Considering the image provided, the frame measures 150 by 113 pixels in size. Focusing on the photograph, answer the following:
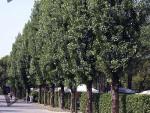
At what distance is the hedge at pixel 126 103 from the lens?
29328 millimetres

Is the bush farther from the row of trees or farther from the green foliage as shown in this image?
the row of trees

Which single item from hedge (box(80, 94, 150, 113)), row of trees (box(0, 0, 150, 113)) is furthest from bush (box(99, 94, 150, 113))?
row of trees (box(0, 0, 150, 113))

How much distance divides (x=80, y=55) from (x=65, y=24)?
17.6ft

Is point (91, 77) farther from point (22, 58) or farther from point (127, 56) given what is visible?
point (22, 58)

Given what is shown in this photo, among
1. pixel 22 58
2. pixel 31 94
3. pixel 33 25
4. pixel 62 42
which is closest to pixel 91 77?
pixel 62 42

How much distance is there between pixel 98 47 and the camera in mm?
29781

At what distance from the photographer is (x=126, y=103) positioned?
32.7 metres

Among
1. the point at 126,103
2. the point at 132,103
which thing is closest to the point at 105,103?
the point at 126,103

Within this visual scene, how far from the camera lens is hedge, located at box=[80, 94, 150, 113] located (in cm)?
2933

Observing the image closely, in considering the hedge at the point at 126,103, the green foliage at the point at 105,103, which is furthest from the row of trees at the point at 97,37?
the hedge at the point at 126,103

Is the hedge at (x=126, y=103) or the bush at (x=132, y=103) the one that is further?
the hedge at (x=126, y=103)

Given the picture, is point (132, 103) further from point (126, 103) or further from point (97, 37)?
point (97, 37)

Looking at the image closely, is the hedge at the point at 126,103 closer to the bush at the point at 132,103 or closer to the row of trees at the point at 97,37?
the bush at the point at 132,103

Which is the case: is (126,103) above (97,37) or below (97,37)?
below
